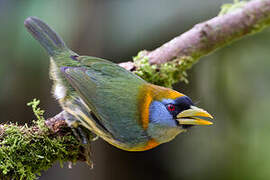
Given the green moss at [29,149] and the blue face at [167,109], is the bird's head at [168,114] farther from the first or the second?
the green moss at [29,149]

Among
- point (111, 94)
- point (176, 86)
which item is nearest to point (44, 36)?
point (111, 94)

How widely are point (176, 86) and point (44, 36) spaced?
132 inches

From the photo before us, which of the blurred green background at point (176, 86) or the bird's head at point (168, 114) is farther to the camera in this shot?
the blurred green background at point (176, 86)

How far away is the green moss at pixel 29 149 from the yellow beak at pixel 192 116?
0.83 meters

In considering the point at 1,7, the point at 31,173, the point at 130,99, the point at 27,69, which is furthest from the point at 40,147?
the point at 1,7

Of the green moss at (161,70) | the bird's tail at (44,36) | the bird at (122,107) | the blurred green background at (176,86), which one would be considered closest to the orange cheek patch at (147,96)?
the bird at (122,107)

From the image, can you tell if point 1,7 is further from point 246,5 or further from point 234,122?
point 234,122

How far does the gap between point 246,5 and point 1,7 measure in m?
3.78

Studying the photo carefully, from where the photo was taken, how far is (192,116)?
8.93 feet

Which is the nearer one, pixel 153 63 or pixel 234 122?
pixel 153 63

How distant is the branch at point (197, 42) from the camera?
345 cm

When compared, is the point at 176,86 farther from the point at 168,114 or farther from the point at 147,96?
the point at 168,114

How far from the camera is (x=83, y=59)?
3.15 metres

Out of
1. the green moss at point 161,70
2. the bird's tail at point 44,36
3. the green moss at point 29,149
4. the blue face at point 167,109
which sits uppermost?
the bird's tail at point 44,36
